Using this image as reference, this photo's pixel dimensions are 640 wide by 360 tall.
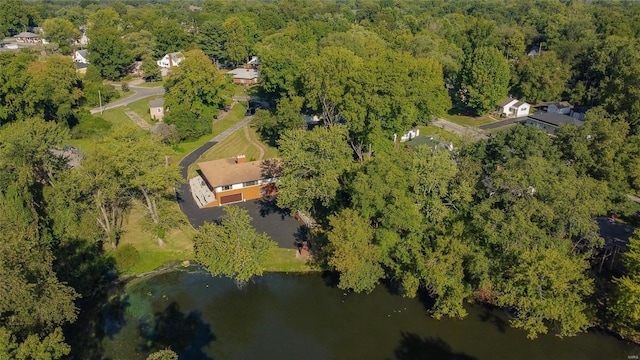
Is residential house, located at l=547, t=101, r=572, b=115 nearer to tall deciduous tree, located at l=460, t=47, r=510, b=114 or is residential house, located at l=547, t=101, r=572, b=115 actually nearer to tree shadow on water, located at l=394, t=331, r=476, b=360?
tall deciduous tree, located at l=460, t=47, r=510, b=114

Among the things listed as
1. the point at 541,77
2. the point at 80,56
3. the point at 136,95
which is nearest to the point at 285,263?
the point at 541,77

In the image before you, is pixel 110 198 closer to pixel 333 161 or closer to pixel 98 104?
pixel 333 161

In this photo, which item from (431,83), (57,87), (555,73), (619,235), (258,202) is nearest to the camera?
(619,235)

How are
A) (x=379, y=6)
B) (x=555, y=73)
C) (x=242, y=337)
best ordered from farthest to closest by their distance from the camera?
(x=379, y=6) → (x=555, y=73) → (x=242, y=337)

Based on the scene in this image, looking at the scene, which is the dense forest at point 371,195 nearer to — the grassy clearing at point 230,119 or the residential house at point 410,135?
→ the grassy clearing at point 230,119

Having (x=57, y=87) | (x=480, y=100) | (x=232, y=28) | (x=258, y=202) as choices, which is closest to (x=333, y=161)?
(x=258, y=202)

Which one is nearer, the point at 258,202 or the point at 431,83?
the point at 258,202

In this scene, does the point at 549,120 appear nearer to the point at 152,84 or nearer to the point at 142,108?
the point at 142,108
